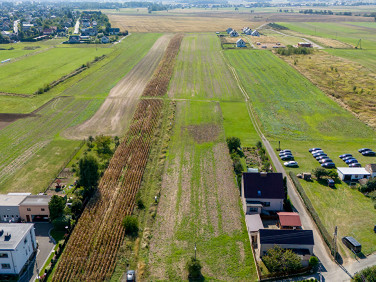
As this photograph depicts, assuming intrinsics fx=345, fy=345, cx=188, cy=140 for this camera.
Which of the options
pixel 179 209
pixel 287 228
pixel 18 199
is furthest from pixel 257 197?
pixel 18 199

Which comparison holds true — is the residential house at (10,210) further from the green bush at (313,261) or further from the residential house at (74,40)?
the residential house at (74,40)

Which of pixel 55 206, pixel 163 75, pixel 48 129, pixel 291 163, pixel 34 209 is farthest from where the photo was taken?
pixel 163 75

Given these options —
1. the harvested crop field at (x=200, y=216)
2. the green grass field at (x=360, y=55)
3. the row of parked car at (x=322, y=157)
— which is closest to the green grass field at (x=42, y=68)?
the harvested crop field at (x=200, y=216)

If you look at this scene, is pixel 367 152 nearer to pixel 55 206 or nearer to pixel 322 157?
pixel 322 157

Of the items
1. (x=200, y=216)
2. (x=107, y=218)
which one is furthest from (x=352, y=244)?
(x=107, y=218)

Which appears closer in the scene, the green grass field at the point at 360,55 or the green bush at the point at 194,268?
the green bush at the point at 194,268

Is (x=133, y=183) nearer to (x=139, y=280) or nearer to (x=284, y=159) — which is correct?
(x=139, y=280)
